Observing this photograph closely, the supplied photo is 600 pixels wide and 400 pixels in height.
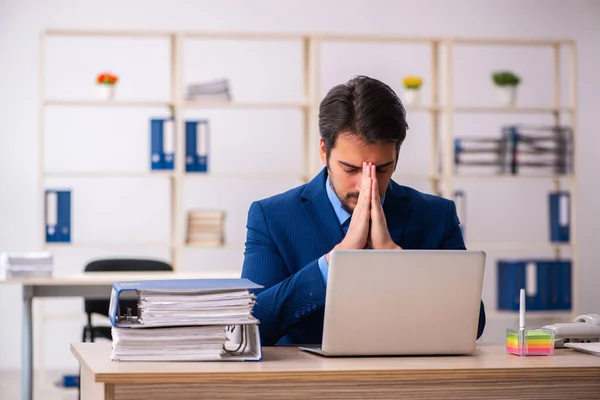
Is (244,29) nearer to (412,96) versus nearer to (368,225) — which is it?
(412,96)

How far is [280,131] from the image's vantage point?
21.5 feet

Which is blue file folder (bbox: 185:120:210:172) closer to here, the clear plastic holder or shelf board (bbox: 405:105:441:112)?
shelf board (bbox: 405:105:441:112)

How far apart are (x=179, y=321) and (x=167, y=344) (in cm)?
5

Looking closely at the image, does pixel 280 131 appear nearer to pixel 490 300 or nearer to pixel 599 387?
pixel 490 300

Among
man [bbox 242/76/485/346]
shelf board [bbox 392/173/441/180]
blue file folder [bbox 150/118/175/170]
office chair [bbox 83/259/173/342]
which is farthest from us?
shelf board [bbox 392/173/441/180]

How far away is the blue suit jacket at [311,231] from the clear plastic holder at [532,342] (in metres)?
0.24

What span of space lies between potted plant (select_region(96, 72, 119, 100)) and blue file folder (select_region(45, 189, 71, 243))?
0.64 metres

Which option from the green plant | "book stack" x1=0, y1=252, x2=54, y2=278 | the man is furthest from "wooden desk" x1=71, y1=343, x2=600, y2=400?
the green plant

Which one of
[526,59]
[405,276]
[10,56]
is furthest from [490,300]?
[405,276]

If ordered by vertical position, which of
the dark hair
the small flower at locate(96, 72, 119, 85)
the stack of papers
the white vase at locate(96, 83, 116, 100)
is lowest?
the stack of papers

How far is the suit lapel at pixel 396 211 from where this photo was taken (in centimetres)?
239

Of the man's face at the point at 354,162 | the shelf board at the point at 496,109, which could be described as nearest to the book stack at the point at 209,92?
the shelf board at the point at 496,109

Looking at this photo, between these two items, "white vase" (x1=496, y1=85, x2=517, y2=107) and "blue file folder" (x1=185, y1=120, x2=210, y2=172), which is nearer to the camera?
"blue file folder" (x1=185, y1=120, x2=210, y2=172)

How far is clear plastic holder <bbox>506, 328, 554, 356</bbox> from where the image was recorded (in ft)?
6.53
